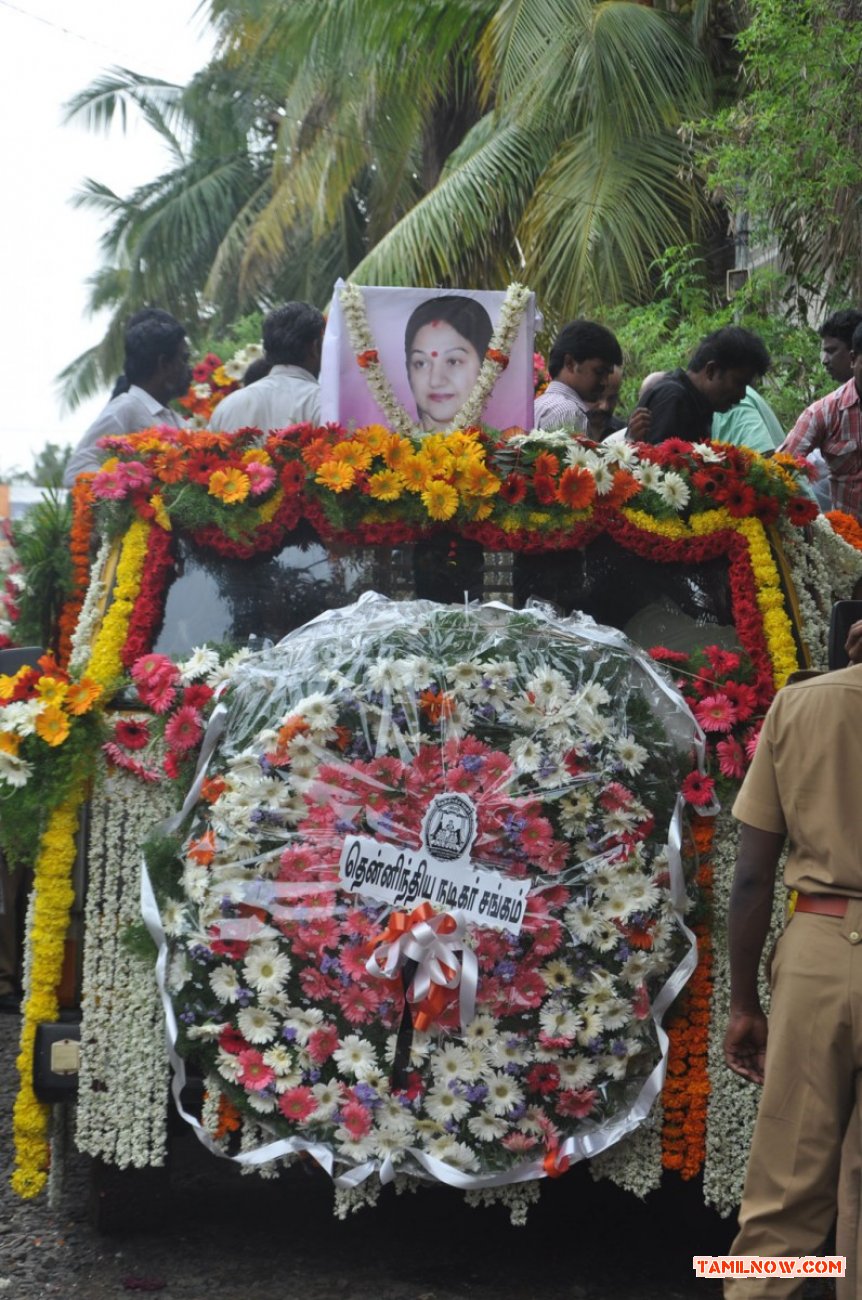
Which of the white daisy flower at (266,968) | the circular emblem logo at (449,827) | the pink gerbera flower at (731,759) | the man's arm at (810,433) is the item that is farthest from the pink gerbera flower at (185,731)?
the man's arm at (810,433)

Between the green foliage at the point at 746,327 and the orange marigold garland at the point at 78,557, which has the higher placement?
the green foliage at the point at 746,327

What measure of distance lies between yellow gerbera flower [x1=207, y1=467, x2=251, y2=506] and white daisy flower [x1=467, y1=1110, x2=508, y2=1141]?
193 cm

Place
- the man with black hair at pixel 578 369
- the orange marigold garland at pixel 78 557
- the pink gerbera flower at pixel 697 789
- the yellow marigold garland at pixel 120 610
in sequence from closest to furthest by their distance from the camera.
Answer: the pink gerbera flower at pixel 697 789, the yellow marigold garland at pixel 120 610, the orange marigold garland at pixel 78 557, the man with black hair at pixel 578 369

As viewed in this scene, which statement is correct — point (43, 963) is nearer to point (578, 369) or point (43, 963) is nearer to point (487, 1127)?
point (487, 1127)

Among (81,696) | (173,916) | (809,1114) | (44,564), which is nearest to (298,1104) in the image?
(173,916)

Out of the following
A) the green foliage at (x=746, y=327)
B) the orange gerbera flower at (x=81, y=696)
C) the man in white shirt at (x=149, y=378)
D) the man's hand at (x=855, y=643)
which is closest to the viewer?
the man's hand at (x=855, y=643)

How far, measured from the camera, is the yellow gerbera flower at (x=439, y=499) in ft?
16.6

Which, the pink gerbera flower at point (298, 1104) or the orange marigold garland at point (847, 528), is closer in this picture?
the pink gerbera flower at point (298, 1104)

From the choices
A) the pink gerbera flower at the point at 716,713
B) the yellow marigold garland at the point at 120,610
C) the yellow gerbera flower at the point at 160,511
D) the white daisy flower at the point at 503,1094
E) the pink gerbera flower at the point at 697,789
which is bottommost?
the white daisy flower at the point at 503,1094

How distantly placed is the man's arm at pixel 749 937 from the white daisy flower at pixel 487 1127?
0.64 metres

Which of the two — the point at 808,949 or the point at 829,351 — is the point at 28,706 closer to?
the point at 808,949

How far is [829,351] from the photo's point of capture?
316 inches

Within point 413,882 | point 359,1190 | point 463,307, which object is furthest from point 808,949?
point 463,307

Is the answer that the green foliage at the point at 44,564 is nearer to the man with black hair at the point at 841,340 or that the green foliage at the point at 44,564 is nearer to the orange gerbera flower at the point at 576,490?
the orange gerbera flower at the point at 576,490
